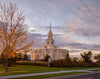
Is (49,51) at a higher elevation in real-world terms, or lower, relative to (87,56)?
higher

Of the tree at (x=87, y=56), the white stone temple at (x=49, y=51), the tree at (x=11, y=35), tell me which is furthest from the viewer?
the white stone temple at (x=49, y=51)

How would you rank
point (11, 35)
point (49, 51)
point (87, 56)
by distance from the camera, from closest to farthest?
point (11, 35) < point (87, 56) < point (49, 51)

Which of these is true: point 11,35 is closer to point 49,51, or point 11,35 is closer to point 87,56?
point 87,56

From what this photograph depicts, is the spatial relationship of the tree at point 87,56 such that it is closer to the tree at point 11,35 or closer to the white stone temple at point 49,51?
the tree at point 11,35

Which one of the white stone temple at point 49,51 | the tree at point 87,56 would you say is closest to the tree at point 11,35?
the tree at point 87,56

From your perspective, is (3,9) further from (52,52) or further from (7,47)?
(52,52)

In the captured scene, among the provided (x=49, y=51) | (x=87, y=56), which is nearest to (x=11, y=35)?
(x=87, y=56)

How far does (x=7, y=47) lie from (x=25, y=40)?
2.79 metres

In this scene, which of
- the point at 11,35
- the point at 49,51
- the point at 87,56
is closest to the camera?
the point at 11,35

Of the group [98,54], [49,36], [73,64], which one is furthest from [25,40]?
[49,36]

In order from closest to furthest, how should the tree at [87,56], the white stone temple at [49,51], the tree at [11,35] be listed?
the tree at [11,35]
the tree at [87,56]
the white stone temple at [49,51]

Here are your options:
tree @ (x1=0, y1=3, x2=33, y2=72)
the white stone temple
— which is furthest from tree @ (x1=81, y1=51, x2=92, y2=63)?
the white stone temple

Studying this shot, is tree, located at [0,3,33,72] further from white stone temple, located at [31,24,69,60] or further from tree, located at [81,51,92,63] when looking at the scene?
white stone temple, located at [31,24,69,60]

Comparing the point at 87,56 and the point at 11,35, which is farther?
the point at 87,56
